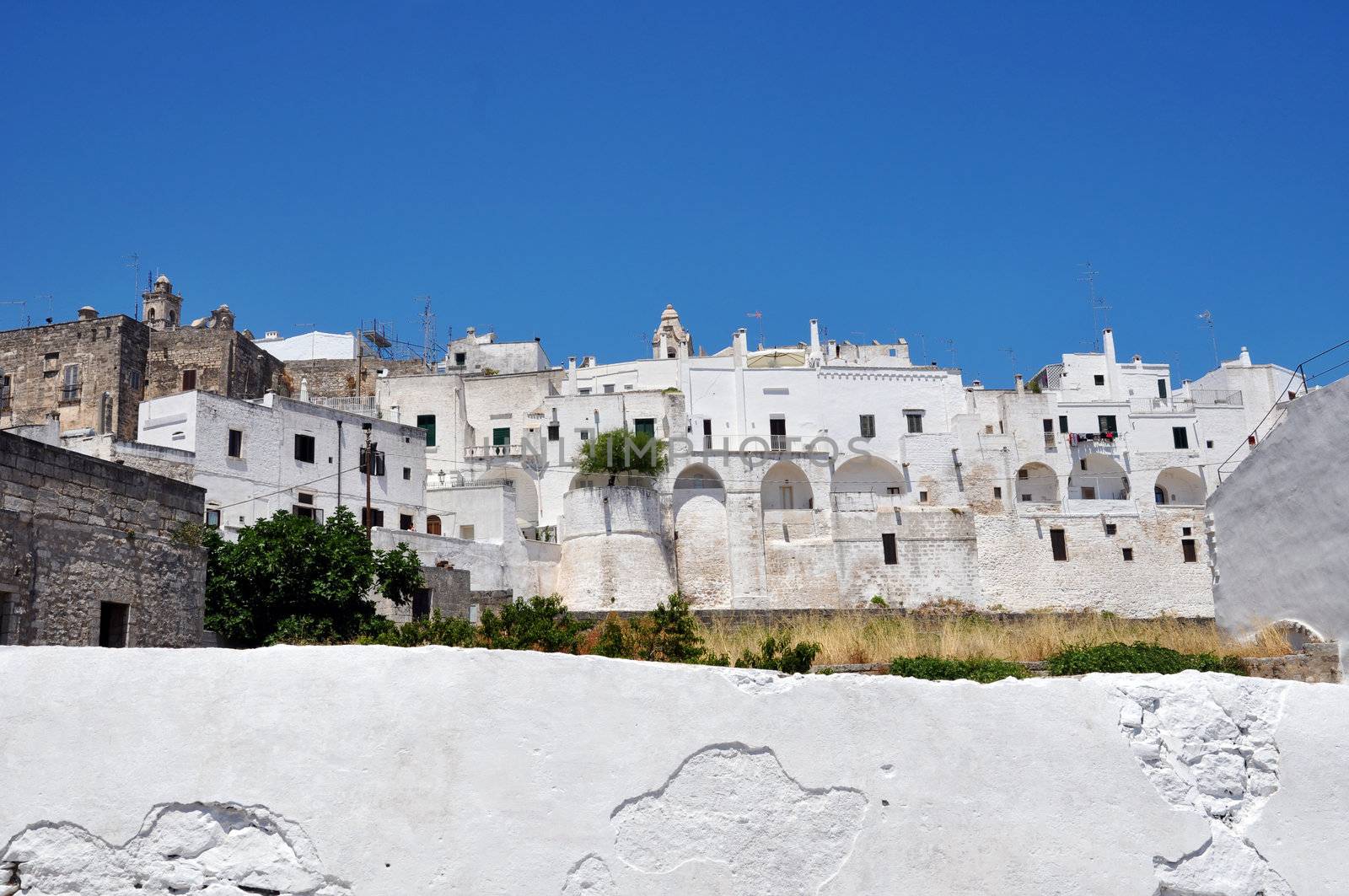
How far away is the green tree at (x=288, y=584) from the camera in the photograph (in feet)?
81.3

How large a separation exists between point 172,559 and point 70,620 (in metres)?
1.63

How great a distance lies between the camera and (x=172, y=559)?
13.4 metres

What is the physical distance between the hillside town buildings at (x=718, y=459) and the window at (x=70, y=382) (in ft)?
1.16

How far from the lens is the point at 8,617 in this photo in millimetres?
11297

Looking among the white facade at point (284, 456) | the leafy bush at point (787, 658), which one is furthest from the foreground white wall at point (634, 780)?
the white facade at point (284, 456)

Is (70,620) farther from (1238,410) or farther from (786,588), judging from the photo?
(1238,410)

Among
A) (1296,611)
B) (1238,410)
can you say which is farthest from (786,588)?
(1296,611)

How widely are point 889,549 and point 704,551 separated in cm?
647

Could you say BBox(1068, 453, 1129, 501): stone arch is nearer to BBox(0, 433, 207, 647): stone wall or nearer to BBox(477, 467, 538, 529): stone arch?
BBox(477, 467, 538, 529): stone arch

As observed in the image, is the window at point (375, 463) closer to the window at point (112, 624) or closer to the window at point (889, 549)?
the window at point (889, 549)

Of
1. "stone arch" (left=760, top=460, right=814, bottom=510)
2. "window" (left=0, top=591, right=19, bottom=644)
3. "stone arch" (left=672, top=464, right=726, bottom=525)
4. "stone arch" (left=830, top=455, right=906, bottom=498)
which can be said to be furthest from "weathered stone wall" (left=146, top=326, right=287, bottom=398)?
"window" (left=0, top=591, right=19, bottom=644)

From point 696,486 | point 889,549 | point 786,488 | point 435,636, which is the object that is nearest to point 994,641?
point 435,636

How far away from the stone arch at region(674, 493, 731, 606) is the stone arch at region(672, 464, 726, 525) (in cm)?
6

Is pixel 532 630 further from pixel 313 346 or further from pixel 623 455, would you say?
pixel 313 346
